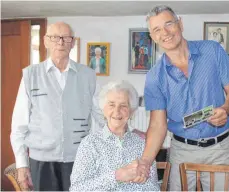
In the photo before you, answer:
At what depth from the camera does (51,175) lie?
1935 mm

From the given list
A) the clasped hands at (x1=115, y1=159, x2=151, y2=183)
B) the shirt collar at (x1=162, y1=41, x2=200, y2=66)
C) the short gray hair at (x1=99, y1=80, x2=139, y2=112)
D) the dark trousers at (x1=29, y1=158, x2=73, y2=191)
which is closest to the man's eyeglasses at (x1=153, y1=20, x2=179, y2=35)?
Answer: the shirt collar at (x1=162, y1=41, x2=200, y2=66)

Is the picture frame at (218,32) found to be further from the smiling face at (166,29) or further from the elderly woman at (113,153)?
the elderly woman at (113,153)

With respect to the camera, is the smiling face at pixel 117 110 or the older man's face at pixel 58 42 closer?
the smiling face at pixel 117 110

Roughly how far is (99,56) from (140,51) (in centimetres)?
42

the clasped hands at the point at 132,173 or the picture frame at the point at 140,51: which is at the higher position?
the picture frame at the point at 140,51

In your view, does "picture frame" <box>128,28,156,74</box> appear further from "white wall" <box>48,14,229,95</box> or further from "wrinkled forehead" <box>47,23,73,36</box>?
"wrinkled forehead" <box>47,23,73,36</box>

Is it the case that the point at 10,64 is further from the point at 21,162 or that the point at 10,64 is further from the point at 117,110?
the point at 117,110

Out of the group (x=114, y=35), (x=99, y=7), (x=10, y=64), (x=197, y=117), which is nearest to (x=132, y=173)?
(x=197, y=117)

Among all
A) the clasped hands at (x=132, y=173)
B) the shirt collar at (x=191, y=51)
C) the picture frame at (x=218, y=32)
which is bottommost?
the clasped hands at (x=132, y=173)

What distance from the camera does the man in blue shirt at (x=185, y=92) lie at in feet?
5.55

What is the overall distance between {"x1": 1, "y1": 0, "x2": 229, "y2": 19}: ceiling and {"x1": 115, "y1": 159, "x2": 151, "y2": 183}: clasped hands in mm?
1704

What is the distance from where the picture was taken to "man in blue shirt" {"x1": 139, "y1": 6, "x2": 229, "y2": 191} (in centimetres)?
169

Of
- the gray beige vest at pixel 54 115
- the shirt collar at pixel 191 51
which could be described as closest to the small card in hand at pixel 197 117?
the shirt collar at pixel 191 51

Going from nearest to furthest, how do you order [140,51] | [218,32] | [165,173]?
[165,173]
[218,32]
[140,51]
